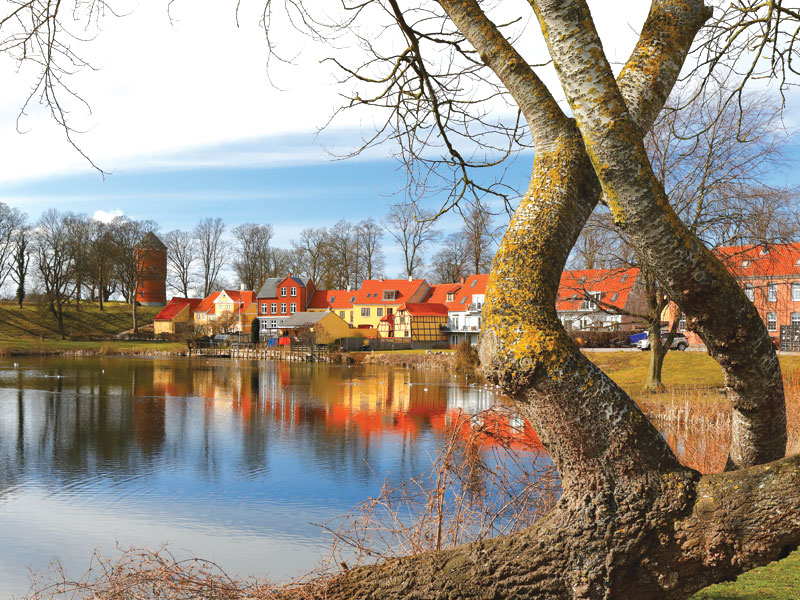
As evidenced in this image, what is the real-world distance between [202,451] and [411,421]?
5999mm

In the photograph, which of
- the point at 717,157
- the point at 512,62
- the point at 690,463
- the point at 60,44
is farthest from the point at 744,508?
the point at 717,157

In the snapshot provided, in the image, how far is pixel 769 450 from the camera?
2.77 meters

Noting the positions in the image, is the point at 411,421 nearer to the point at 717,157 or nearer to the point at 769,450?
the point at 717,157

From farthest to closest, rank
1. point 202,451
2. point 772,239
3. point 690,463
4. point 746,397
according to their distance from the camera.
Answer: point 772,239, point 202,451, point 690,463, point 746,397

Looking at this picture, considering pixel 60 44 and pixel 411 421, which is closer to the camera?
pixel 60 44

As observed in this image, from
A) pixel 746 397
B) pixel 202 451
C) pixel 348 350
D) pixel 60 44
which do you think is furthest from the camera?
pixel 348 350

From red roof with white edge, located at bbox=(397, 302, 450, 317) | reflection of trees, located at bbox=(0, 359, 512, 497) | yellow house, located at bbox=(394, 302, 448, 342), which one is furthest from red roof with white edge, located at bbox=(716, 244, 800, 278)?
red roof with white edge, located at bbox=(397, 302, 450, 317)

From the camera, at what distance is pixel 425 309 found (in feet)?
185

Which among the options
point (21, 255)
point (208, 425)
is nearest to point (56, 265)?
point (21, 255)

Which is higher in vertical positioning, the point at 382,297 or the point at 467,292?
the point at 467,292

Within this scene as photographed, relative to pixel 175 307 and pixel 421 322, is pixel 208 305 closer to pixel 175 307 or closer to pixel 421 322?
pixel 175 307

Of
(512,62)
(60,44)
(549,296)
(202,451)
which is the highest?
(60,44)

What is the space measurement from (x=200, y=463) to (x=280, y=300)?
5010 cm

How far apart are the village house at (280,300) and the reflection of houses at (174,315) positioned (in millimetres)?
6877
